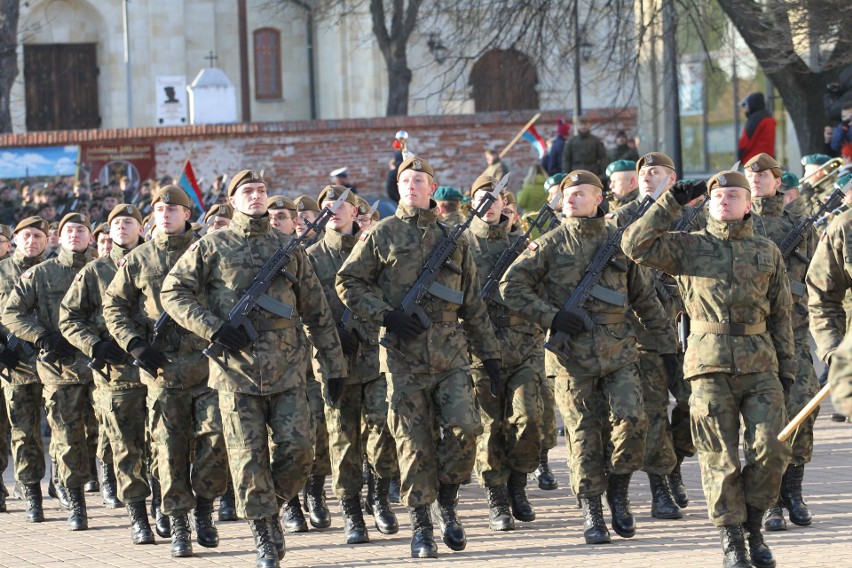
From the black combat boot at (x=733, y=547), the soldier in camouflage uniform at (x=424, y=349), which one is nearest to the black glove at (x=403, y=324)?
the soldier in camouflage uniform at (x=424, y=349)

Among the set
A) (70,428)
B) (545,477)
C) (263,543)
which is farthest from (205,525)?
(545,477)

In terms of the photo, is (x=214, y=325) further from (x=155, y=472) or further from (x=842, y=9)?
(x=842, y=9)

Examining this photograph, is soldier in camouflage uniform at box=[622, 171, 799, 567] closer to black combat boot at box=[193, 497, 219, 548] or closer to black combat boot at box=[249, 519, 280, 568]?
black combat boot at box=[249, 519, 280, 568]

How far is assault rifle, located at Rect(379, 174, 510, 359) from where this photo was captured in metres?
10.2

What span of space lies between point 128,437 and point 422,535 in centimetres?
211

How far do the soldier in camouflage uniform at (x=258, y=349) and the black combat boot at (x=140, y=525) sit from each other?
1303mm

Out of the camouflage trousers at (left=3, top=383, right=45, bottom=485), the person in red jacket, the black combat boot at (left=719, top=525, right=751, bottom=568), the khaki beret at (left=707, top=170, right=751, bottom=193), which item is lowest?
the black combat boot at (left=719, top=525, right=751, bottom=568)

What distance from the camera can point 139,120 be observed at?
49.8 m

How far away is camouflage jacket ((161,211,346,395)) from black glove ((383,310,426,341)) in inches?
14.7

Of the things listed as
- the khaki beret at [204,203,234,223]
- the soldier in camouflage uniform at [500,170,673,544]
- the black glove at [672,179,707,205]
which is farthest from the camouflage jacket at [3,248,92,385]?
the black glove at [672,179,707,205]

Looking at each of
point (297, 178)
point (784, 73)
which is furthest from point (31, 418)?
point (297, 178)

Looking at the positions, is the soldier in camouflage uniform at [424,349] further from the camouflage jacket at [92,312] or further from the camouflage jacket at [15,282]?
the camouflage jacket at [15,282]

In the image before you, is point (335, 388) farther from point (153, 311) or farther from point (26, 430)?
point (26, 430)

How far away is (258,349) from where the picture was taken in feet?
32.3
